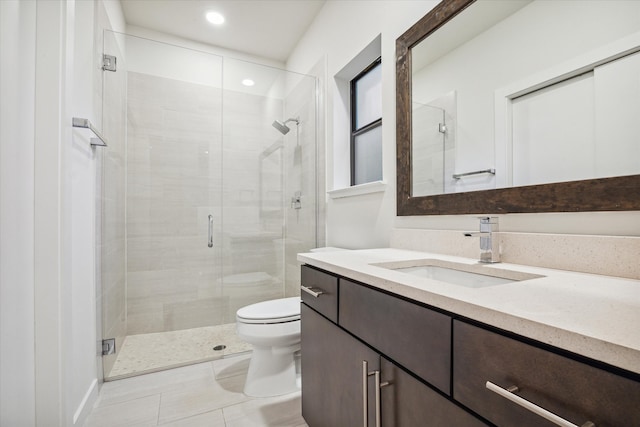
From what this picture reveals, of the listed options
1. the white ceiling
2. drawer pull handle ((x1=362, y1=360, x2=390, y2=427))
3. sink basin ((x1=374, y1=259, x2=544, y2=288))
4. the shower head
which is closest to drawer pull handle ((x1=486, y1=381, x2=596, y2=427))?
drawer pull handle ((x1=362, y1=360, x2=390, y2=427))

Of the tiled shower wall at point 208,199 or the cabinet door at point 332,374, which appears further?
the tiled shower wall at point 208,199

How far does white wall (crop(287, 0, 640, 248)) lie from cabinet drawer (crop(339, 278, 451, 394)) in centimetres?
58

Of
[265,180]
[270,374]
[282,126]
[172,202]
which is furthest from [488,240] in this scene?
[172,202]

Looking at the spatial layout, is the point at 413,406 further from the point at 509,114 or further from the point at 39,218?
the point at 39,218

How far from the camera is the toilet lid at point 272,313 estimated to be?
1.59m

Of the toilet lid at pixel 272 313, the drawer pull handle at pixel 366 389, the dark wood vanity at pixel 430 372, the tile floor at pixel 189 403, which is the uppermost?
the dark wood vanity at pixel 430 372

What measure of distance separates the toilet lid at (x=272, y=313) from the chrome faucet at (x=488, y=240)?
40.8 inches

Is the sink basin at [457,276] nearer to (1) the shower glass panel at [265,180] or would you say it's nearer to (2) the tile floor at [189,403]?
(2) the tile floor at [189,403]

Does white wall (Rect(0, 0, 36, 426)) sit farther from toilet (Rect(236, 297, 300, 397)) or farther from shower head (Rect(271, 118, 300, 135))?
shower head (Rect(271, 118, 300, 135))

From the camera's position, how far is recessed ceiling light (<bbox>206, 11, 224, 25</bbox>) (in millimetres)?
2403

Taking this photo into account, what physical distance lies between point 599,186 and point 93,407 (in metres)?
2.33

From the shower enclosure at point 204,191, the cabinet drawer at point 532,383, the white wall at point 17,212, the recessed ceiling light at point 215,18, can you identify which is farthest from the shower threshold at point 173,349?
the recessed ceiling light at point 215,18

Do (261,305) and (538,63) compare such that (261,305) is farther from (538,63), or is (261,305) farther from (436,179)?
(538,63)

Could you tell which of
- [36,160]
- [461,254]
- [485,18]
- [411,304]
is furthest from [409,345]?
[36,160]
